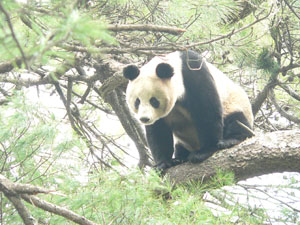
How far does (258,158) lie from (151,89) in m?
1.13

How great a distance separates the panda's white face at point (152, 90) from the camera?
3.96m

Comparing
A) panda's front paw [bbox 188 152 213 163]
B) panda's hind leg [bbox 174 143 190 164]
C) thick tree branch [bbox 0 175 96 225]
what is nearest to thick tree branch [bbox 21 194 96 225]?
thick tree branch [bbox 0 175 96 225]

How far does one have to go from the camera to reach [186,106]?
434 centimetres

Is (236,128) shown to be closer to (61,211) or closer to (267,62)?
(267,62)

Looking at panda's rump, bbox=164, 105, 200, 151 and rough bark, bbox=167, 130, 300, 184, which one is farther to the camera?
panda's rump, bbox=164, 105, 200, 151

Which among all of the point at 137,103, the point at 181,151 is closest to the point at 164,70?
the point at 137,103

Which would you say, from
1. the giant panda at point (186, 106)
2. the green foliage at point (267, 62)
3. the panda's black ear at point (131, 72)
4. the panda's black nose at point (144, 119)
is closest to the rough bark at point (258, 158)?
the giant panda at point (186, 106)

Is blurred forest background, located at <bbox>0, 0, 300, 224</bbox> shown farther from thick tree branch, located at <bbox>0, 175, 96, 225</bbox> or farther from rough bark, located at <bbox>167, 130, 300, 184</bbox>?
rough bark, located at <bbox>167, 130, 300, 184</bbox>

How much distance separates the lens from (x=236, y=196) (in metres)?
3.02

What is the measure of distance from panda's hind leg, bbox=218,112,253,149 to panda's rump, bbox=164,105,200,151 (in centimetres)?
33

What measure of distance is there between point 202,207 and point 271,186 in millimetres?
1012

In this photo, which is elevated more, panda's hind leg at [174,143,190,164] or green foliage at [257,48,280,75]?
green foliage at [257,48,280,75]

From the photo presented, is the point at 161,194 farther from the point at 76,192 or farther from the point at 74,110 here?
the point at 74,110

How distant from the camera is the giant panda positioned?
399cm
